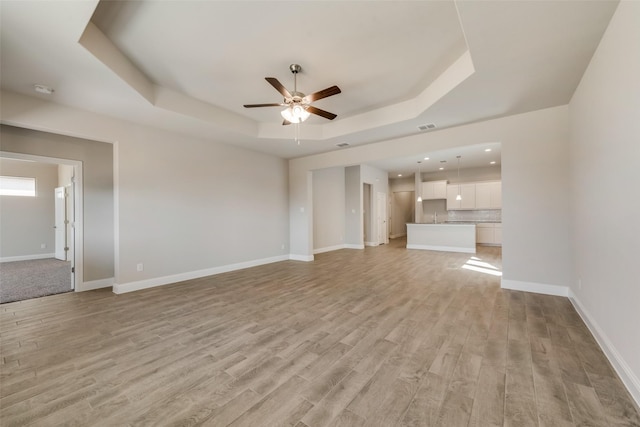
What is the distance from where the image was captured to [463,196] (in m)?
9.81

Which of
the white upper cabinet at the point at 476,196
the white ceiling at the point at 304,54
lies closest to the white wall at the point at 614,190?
the white ceiling at the point at 304,54

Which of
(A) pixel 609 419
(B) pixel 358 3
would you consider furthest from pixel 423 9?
(A) pixel 609 419

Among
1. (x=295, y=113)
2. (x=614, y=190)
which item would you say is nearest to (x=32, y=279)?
(x=295, y=113)

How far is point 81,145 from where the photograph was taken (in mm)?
4320

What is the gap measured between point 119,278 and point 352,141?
4.80 metres

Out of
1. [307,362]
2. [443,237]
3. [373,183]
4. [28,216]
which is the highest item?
[373,183]

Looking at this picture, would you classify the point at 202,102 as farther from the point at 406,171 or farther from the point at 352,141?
the point at 406,171

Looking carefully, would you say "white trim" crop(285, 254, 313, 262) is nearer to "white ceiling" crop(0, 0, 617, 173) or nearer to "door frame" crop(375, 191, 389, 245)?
"door frame" crop(375, 191, 389, 245)

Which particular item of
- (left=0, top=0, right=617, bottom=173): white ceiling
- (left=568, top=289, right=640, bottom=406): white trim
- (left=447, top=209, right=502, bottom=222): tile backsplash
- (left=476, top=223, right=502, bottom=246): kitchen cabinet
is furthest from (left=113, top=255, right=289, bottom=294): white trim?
(left=447, top=209, right=502, bottom=222): tile backsplash

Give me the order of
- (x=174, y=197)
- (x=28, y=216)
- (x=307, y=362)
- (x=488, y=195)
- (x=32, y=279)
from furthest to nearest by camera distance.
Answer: (x=488, y=195) < (x=28, y=216) < (x=32, y=279) < (x=174, y=197) < (x=307, y=362)

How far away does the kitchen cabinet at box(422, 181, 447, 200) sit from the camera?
33.4ft

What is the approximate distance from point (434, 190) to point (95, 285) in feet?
34.8

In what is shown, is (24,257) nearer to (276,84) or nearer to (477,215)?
(276,84)

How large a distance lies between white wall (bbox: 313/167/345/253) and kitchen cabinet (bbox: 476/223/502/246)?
498cm
